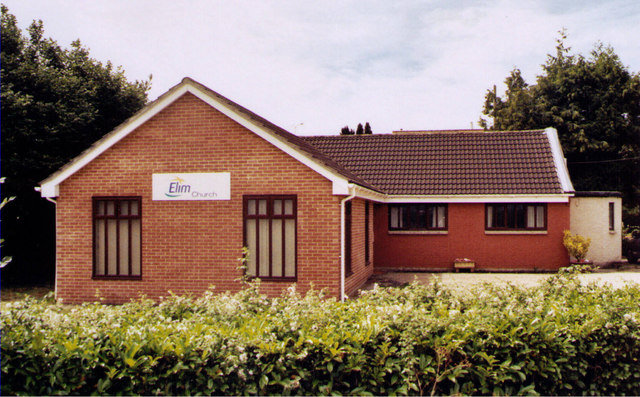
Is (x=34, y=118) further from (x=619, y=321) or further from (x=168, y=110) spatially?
(x=619, y=321)

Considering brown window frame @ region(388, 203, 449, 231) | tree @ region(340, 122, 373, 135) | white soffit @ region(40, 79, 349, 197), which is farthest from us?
tree @ region(340, 122, 373, 135)

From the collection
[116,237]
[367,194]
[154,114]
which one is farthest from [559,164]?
[116,237]

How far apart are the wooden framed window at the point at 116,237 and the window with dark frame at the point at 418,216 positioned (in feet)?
33.9

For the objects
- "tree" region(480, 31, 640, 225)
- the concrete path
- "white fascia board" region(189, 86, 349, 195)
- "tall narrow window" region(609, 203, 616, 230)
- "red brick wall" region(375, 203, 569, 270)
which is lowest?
the concrete path

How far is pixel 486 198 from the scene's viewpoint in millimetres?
20562

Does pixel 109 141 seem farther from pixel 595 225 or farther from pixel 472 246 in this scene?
pixel 595 225

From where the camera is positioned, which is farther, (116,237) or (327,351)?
(116,237)

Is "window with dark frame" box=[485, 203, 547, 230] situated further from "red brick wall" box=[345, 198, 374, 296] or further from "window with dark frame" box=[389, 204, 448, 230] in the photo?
"red brick wall" box=[345, 198, 374, 296]

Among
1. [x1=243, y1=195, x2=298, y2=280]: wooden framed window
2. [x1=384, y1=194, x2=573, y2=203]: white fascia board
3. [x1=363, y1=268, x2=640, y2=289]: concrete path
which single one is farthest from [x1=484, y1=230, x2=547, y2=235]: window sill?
[x1=243, y1=195, x2=298, y2=280]: wooden framed window

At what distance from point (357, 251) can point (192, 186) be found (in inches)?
199

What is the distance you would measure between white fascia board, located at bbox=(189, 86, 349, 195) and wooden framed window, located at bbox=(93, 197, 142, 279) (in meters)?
3.02

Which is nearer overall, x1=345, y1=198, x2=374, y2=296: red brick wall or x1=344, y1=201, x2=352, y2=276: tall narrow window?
x1=344, y1=201, x2=352, y2=276: tall narrow window

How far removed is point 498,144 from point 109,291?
644 inches

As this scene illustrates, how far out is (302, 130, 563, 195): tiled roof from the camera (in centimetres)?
2103
